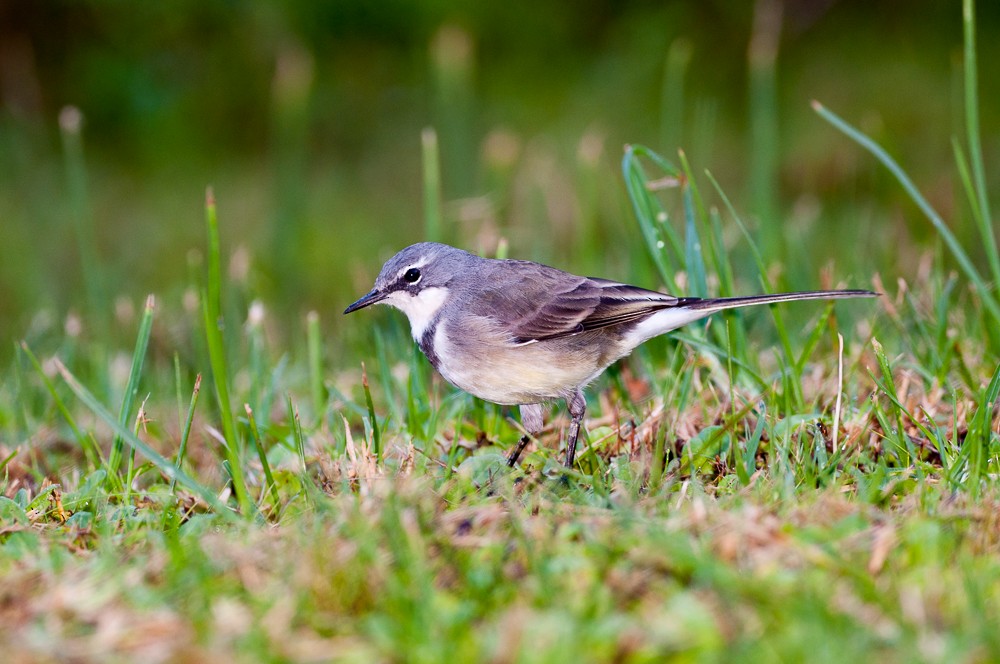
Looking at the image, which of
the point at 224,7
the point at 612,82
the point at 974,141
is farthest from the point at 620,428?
the point at 224,7

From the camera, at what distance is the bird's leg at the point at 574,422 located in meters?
3.78

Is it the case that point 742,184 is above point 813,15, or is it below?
below

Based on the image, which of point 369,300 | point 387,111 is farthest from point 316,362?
point 387,111

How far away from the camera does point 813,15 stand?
385 inches

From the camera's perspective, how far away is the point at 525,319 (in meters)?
4.38

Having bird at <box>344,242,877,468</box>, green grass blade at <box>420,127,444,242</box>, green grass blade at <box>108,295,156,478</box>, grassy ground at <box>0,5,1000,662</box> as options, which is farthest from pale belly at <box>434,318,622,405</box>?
green grass blade at <box>108,295,156,478</box>

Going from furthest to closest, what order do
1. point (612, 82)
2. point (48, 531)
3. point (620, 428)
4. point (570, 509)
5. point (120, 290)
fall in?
point (612, 82) < point (120, 290) < point (620, 428) < point (48, 531) < point (570, 509)

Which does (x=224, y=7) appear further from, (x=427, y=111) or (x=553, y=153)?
(x=553, y=153)

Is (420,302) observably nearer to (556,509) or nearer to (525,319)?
(525,319)

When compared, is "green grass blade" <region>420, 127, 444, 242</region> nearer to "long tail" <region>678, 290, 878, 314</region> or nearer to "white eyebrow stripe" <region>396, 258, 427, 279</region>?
"white eyebrow stripe" <region>396, 258, 427, 279</region>

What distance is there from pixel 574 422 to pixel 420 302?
0.99m

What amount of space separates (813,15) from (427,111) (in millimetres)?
3595

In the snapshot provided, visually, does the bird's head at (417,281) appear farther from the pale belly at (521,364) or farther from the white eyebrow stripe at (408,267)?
the pale belly at (521,364)

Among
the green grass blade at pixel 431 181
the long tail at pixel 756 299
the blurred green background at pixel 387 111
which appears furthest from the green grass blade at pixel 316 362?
the blurred green background at pixel 387 111
